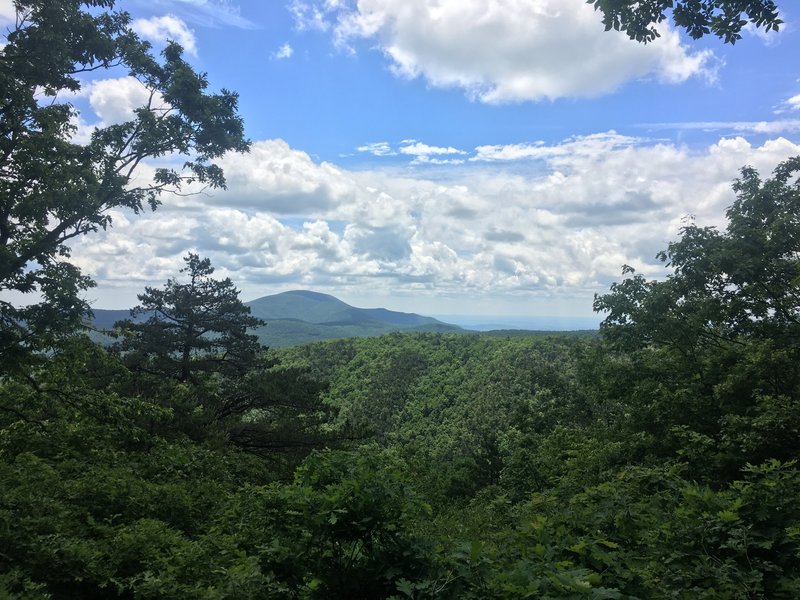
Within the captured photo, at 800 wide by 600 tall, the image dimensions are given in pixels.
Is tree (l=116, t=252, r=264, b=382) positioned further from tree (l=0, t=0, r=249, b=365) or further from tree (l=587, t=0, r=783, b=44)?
tree (l=587, t=0, r=783, b=44)

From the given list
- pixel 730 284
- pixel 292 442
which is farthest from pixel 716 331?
pixel 292 442

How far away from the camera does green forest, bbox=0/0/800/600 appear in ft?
13.5

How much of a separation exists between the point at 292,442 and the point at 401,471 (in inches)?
593

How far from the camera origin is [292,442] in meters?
18.6

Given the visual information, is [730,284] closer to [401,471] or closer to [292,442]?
[401,471]

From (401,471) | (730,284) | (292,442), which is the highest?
(730,284)

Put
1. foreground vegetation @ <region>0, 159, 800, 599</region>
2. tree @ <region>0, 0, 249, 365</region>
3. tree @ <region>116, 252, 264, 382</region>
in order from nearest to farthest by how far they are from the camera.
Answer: foreground vegetation @ <region>0, 159, 800, 599</region> → tree @ <region>0, 0, 249, 365</region> → tree @ <region>116, 252, 264, 382</region>

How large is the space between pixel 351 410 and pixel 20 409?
81562 millimetres

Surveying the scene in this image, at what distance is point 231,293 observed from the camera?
2072cm

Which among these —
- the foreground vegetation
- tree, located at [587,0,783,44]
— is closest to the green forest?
the foreground vegetation

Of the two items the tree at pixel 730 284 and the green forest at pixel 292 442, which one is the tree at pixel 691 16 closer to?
the green forest at pixel 292 442

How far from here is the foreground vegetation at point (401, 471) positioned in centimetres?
405

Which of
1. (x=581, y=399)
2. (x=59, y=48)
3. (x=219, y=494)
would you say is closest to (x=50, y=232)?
(x=59, y=48)

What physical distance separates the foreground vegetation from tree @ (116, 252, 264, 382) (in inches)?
3.8
